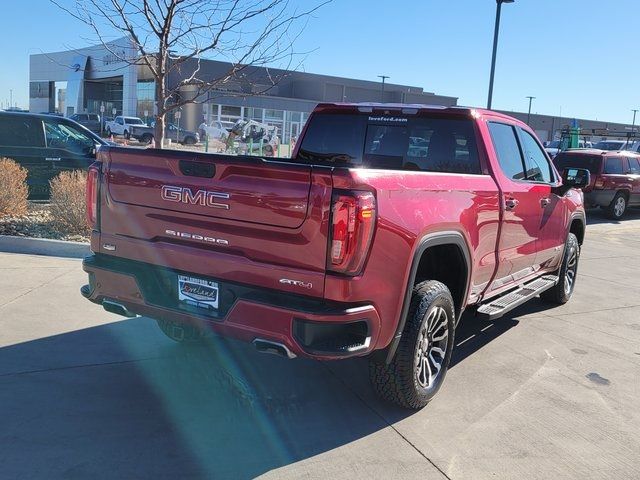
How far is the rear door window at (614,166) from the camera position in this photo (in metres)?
16.2

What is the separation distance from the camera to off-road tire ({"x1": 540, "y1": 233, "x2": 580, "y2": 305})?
6.94 m

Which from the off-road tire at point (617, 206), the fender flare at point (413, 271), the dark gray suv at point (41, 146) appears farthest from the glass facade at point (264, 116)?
the fender flare at point (413, 271)

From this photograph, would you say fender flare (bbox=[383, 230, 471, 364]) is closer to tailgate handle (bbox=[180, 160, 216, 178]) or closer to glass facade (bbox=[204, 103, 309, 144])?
tailgate handle (bbox=[180, 160, 216, 178])

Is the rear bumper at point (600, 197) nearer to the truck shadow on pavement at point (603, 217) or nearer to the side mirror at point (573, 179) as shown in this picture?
the truck shadow on pavement at point (603, 217)

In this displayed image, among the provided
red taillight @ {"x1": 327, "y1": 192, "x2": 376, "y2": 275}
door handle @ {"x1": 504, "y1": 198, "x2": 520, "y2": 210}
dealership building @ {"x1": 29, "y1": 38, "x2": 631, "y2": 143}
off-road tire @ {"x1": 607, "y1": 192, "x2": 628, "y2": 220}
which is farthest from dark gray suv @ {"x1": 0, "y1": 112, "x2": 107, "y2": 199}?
dealership building @ {"x1": 29, "y1": 38, "x2": 631, "y2": 143}

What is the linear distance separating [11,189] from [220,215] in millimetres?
6490

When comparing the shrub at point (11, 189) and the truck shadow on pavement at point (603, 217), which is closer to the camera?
the shrub at point (11, 189)

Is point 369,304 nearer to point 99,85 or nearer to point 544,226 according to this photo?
point 544,226

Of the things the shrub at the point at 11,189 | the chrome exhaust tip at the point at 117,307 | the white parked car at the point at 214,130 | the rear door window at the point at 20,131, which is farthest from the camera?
the white parked car at the point at 214,130

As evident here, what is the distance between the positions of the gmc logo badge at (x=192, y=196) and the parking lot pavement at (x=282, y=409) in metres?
1.35

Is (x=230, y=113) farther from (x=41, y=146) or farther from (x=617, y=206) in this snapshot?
(x=41, y=146)

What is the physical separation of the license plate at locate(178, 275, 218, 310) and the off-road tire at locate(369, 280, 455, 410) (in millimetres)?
1079

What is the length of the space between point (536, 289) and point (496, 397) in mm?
1738

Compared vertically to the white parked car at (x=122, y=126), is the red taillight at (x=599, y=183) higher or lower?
lower
